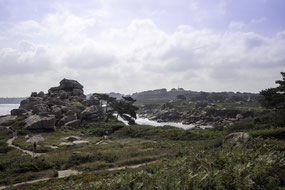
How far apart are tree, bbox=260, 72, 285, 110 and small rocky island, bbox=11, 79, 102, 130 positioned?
151ft

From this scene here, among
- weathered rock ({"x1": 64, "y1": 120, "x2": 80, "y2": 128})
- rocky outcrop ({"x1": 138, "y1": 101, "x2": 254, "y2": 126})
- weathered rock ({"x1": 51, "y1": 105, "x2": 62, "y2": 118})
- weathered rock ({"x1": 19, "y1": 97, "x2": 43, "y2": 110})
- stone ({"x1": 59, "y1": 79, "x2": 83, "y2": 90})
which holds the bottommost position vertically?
rocky outcrop ({"x1": 138, "y1": 101, "x2": 254, "y2": 126})

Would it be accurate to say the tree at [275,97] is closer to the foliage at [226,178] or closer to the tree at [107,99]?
the foliage at [226,178]

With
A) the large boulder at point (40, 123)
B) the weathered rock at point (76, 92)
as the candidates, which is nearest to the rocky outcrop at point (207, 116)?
the weathered rock at point (76, 92)

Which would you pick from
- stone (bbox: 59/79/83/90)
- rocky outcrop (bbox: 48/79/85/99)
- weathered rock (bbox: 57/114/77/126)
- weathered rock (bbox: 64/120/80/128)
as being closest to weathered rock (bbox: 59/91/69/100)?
rocky outcrop (bbox: 48/79/85/99)

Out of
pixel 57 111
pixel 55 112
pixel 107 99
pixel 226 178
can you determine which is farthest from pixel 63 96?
pixel 226 178

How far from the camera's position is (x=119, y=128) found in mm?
47406

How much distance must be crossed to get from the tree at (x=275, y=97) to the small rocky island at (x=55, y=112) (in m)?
46.2

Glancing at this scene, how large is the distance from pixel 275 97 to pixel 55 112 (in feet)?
181

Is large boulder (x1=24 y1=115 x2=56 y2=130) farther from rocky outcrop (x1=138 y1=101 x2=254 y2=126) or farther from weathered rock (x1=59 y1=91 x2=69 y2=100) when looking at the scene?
rocky outcrop (x1=138 y1=101 x2=254 y2=126)

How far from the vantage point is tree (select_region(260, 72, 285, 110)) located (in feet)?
130

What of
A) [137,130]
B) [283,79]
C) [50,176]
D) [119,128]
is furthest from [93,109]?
[283,79]

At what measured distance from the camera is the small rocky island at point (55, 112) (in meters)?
43.2

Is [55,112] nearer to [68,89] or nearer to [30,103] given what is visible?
[30,103]

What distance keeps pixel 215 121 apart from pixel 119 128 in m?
53.2
